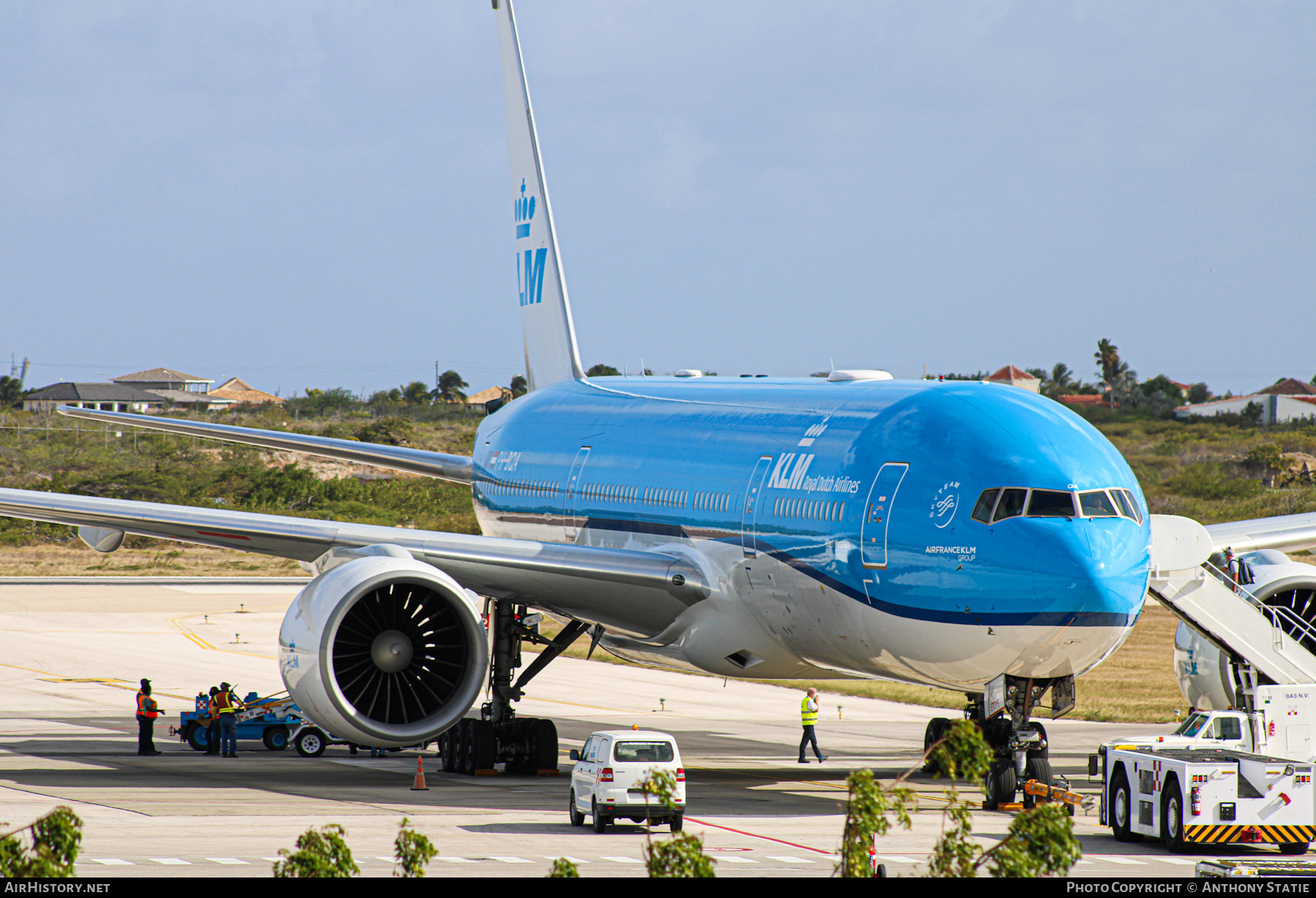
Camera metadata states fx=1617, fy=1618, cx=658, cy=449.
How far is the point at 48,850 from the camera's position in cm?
845

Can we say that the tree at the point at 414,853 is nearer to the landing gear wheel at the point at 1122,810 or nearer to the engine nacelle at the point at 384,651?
the engine nacelle at the point at 384,651

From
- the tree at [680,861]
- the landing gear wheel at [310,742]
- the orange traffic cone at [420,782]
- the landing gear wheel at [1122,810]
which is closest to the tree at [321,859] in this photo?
the tree at [680,861]

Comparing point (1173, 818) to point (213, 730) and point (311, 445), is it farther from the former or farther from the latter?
point (311, 445)

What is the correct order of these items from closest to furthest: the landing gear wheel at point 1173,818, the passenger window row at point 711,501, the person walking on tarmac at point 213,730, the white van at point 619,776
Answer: the landing gear wheel at point 1173,818
the white van at point 619,776
the passenger window row at point 711,501
the person walking on tarmac at point 213,730

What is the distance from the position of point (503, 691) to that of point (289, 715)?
17.2ft

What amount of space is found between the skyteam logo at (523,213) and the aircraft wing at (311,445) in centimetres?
507

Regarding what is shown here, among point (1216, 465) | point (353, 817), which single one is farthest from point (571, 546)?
point (1216, 465)

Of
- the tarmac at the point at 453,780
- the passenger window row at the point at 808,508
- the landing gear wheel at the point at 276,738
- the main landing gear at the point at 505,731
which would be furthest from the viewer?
the landing gear wheel at the point at 276,738

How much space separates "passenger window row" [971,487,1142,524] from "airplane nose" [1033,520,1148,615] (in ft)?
0.66

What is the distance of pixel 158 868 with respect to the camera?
14.4 meters

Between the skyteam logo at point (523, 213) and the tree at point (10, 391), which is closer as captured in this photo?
the skyteam logo at point (523, 213)

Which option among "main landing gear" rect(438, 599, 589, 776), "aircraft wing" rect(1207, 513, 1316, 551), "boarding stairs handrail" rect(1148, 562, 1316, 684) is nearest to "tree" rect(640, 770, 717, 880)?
"boarding stairs handrail" rect(1148, 562, 1316, 684)

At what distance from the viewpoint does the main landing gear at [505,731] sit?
23766 mm
